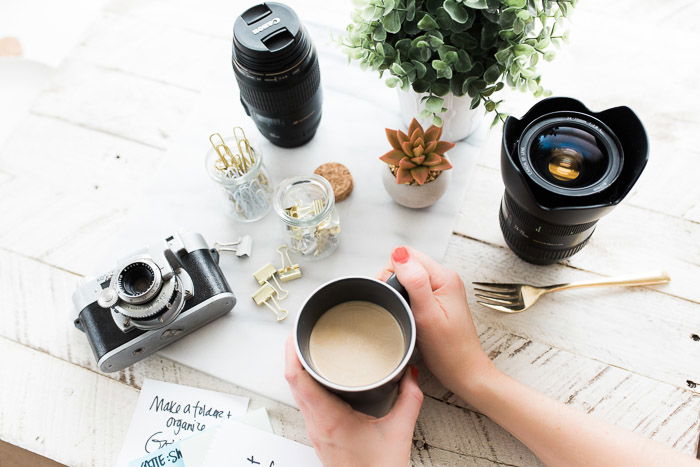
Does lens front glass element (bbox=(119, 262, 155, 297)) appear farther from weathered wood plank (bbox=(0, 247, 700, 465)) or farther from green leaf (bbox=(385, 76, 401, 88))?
green leaf (bbox=(385, 76, 401, 88))

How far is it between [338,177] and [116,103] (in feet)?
1.49

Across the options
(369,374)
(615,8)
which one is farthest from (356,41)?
(615,8)

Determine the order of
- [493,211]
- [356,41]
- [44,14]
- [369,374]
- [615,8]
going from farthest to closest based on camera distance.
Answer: [44,14]
[615,8]
[493,211]
[356,41]
[369,374]

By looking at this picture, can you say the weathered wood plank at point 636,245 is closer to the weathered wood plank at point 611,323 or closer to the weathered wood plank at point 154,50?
the weathered wood plank at point 611,323

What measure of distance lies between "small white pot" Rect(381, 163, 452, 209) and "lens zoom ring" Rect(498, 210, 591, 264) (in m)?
0.10

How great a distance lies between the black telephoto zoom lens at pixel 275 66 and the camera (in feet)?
2.58

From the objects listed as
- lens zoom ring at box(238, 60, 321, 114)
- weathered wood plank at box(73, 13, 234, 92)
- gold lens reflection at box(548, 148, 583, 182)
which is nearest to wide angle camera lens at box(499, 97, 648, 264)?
gold lens reflection at box(548, 148, 583, 182)

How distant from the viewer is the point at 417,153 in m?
0.80

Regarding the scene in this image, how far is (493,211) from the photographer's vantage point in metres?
0.92

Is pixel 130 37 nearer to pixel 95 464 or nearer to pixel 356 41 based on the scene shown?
pixel 356 41

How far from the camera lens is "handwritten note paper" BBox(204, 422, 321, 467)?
0.80m

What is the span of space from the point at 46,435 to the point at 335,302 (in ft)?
1.61

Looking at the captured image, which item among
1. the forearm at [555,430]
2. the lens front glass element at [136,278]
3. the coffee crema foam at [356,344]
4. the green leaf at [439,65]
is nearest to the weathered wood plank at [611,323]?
the forearm at [555,430]

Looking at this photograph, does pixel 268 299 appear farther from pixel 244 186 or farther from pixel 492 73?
pixel 492 73
